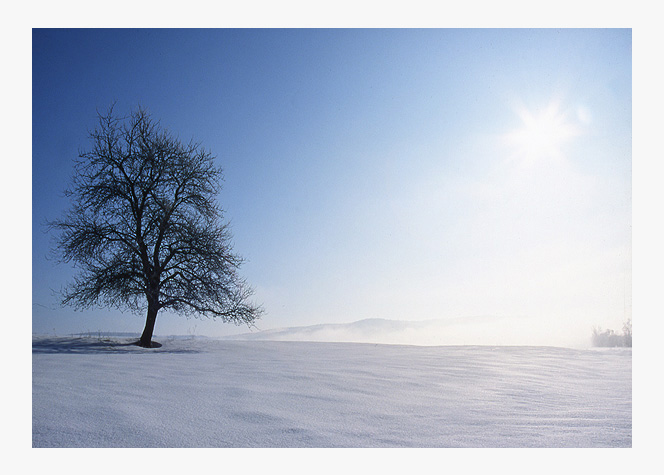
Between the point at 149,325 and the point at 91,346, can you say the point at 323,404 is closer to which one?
the point at 91,346

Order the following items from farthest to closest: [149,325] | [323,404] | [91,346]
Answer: [149,325], [91,346], [323,404]

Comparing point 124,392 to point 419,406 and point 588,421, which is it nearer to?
point 419,406

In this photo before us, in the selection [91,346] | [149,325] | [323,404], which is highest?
[323,404]

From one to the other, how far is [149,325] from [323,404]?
8.12 m

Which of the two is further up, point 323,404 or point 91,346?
point 323,404

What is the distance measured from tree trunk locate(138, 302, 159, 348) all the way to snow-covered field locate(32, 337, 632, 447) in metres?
4.14

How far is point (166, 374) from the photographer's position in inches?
205

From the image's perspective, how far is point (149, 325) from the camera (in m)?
10.6

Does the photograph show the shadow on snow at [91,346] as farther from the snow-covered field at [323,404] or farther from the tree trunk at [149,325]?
the snow-covered field at [323,404]

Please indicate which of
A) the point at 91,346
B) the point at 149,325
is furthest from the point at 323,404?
the point at 149,325

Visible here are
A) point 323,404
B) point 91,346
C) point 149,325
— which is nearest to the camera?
point 323,404

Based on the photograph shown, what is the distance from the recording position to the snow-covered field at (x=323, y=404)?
10.2 ft

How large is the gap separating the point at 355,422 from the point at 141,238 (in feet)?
29.8
